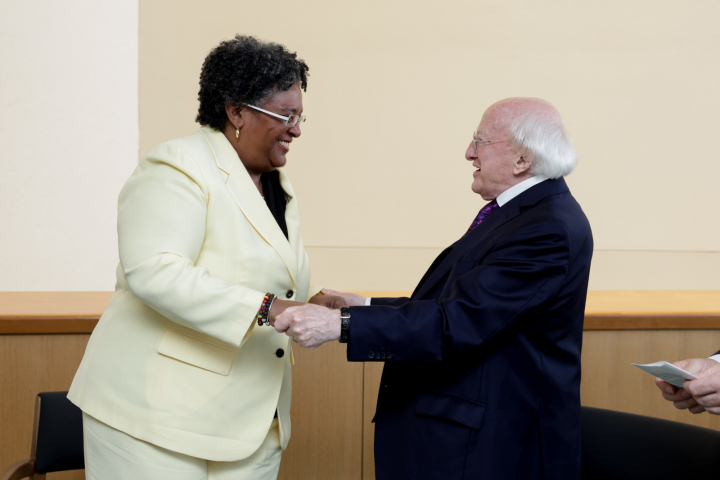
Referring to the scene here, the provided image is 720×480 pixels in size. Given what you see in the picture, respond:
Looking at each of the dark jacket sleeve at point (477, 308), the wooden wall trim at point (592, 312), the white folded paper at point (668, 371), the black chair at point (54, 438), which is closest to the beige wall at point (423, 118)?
the wooden wall trim at point (592, 312)

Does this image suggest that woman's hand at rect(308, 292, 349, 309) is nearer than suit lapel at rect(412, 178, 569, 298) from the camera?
No

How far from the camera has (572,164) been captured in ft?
5.23

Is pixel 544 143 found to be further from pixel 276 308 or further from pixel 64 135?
pixel 64 135

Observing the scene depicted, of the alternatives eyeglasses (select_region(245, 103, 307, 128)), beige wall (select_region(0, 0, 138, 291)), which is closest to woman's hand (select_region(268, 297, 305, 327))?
eyeglasses (select_region(245, 103, 307, 128))

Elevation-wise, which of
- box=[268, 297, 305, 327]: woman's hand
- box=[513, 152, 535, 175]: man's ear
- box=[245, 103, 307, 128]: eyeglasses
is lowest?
box=[268, 297, 305, 327]: woman's hand

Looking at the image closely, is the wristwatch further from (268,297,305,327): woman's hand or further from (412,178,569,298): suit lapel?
(412,178,569,298): suit lapel

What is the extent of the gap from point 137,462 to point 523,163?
127 cm

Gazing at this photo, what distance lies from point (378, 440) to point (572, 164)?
93 centimetres

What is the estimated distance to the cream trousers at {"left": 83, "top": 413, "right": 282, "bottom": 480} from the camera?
1.41 meters

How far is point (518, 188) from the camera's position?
162cm

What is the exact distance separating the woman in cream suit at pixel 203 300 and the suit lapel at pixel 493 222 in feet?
1.32

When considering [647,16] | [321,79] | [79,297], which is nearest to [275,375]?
[79,297]

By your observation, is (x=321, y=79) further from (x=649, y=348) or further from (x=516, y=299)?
(x=516, y=299)

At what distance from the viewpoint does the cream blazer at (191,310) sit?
1324 mm
